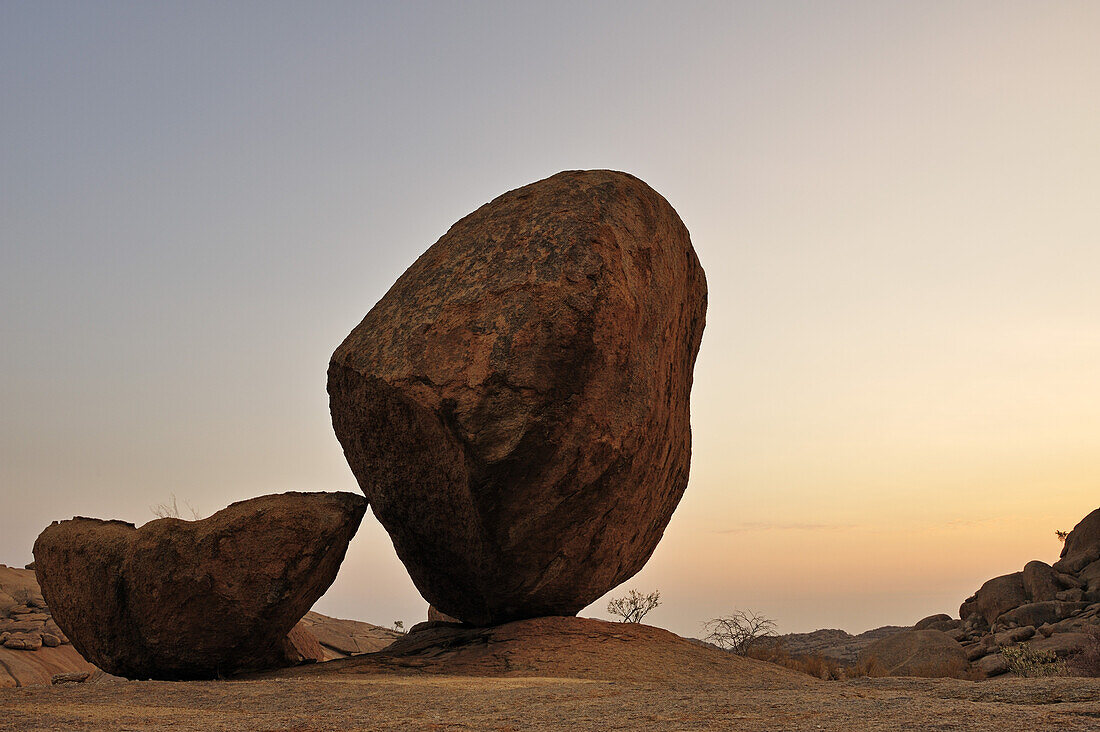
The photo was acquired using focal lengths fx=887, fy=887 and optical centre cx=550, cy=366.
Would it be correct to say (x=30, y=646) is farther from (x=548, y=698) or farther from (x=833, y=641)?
(x=833, y=641)

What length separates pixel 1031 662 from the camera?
12523mm

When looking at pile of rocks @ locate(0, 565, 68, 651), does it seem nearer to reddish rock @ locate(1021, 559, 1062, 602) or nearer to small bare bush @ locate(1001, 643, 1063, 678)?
small bare bush @ locate(1001, 643, 1063, 678)

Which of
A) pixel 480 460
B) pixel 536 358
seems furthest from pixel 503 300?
pixel 480 460

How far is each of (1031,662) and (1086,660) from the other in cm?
141

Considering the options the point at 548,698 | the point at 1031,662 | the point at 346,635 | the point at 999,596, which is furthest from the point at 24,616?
the point at 999,596

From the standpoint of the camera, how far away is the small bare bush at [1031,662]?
1162cm

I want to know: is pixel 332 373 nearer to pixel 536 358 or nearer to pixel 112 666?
pixel 536 358

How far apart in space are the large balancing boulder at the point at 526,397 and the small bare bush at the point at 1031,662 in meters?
5.79

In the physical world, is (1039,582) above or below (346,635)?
above

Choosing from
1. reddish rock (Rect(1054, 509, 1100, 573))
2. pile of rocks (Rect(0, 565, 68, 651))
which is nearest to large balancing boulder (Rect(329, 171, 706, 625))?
pile of rocks (Rect(0, 565, 68, 651))

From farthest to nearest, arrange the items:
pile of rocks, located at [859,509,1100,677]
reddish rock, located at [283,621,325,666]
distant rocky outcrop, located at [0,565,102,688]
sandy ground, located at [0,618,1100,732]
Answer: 1. distant rocky outcrop, located at [0,565,102,688]
2. pile of rocks, located at [859,509,1100,677]
3. reddish rock, located at [283,621,325,666]
4. sandy ground, located at [0,618,1100,732]

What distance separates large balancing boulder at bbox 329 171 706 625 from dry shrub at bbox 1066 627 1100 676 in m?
7.29

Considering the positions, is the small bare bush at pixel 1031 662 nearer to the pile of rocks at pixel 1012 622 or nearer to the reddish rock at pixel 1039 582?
the pile of rocks at pixel 1012 622

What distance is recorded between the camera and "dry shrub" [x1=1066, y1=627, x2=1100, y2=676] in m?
12.6
